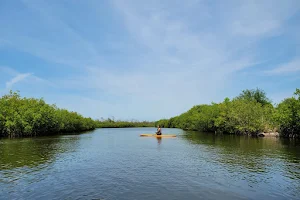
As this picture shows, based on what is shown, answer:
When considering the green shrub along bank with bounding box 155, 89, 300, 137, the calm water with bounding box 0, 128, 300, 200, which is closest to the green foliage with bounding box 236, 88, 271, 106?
the green shrub along bank with bounding box 155, 89, 300, 137

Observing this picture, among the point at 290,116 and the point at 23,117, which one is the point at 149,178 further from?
the point at 23,117

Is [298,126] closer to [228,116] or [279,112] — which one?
[279,112]

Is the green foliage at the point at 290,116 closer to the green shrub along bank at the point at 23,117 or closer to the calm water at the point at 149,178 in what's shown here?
the calm water at the point at 149,178

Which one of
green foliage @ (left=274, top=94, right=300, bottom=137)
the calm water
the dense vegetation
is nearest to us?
the calm water

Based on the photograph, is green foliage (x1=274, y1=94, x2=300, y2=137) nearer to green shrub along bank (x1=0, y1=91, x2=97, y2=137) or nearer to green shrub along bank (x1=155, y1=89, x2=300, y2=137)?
green shrub along bank (x1=155, y1=89, x2=300, y2=137)

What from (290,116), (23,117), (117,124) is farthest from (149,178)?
(117,124)

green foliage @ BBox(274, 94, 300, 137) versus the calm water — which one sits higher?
green foliage @ BBox(274, 94, 300, 137)

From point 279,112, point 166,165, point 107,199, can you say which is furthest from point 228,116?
point 107,199

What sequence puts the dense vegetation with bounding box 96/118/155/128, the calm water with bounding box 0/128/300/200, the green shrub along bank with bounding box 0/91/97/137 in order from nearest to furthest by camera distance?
the calm water with bounding box 0/128/300/200 → the green shrub along bank with bounding box 0/91/97/137 → the dense vegetation with bounding box 96/118/155/128

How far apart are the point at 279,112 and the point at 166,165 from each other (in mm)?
42492

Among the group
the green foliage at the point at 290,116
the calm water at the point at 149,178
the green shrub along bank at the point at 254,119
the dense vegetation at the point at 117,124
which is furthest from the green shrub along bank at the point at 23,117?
the dense vegetation at the point at 117,124

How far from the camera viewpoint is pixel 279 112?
5497 centimetres

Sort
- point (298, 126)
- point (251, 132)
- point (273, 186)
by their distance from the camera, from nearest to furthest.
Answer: point (273, 186), point (298, 126), point (251, 132)

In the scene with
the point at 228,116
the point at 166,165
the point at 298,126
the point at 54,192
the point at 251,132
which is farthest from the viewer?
the point at 228,116
